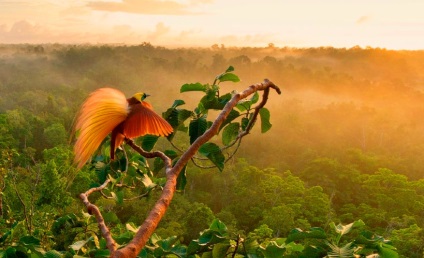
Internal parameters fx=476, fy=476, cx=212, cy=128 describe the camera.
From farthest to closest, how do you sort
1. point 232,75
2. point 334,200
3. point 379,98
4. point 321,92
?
point 321,92
point 379,98
point 334,200
point 232,75

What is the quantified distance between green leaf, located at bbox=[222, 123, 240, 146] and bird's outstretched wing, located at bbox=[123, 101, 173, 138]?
0.57m

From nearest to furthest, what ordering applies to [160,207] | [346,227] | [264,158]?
[160,207] → [346,227] → [264,158]

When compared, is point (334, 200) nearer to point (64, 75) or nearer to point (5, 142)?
point (5, 142)

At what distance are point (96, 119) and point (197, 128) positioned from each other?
557mm

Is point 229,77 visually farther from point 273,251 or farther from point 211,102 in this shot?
point 273,251

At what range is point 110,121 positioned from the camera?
0.91 m

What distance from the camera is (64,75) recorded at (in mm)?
67438

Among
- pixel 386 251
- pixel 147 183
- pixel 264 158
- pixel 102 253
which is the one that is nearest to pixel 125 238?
pixel 102 253

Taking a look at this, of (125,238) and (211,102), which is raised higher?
(211,102)

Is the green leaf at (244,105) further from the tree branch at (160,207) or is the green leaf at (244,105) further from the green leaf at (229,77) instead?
the tree branch at (160,207)

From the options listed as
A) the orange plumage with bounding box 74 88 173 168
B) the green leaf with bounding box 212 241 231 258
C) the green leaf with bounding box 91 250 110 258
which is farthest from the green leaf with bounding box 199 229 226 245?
the orange plumage with bounding box 74 88 173 168

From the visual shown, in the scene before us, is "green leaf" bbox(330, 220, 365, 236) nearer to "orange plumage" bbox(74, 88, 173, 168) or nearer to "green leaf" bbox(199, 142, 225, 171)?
"green leaf" bbox(199, 142, 225, 171)

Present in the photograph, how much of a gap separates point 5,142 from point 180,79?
1682 inches

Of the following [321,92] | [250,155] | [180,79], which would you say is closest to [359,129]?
[250,155]
